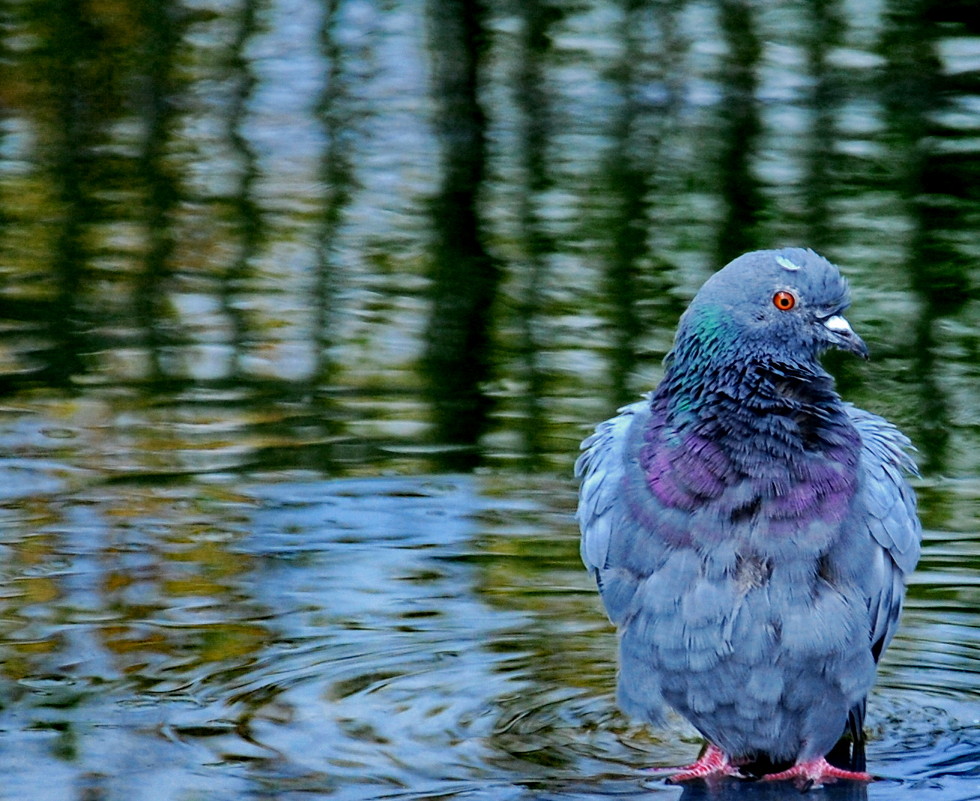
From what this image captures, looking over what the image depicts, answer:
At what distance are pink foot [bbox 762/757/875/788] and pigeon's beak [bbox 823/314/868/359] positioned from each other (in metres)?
1.19

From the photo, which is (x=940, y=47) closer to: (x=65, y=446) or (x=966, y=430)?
(x=966, y=430)

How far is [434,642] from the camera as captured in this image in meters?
5.70

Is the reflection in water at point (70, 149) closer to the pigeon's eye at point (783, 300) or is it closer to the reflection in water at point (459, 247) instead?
the reflection in water at point (459, 247)

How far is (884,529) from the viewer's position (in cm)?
496

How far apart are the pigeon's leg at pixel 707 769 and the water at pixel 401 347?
0.08 metres

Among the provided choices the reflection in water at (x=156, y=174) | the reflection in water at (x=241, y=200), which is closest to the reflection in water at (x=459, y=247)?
the reflection in water at (x=241, y=200)

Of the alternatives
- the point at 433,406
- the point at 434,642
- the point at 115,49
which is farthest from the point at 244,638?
the point at 115,49

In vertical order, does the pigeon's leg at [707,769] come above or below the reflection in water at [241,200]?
below

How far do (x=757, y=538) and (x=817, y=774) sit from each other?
74cm

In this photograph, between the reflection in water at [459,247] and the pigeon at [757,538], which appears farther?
the reflection in water at [459,247]

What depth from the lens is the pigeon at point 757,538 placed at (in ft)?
15.7

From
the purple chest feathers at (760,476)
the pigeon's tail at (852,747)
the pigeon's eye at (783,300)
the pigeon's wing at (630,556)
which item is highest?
the pigeon's eye at (783,300)

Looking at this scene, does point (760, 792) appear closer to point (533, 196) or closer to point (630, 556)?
point (630, 556)

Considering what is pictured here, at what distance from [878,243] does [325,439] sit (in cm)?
463
